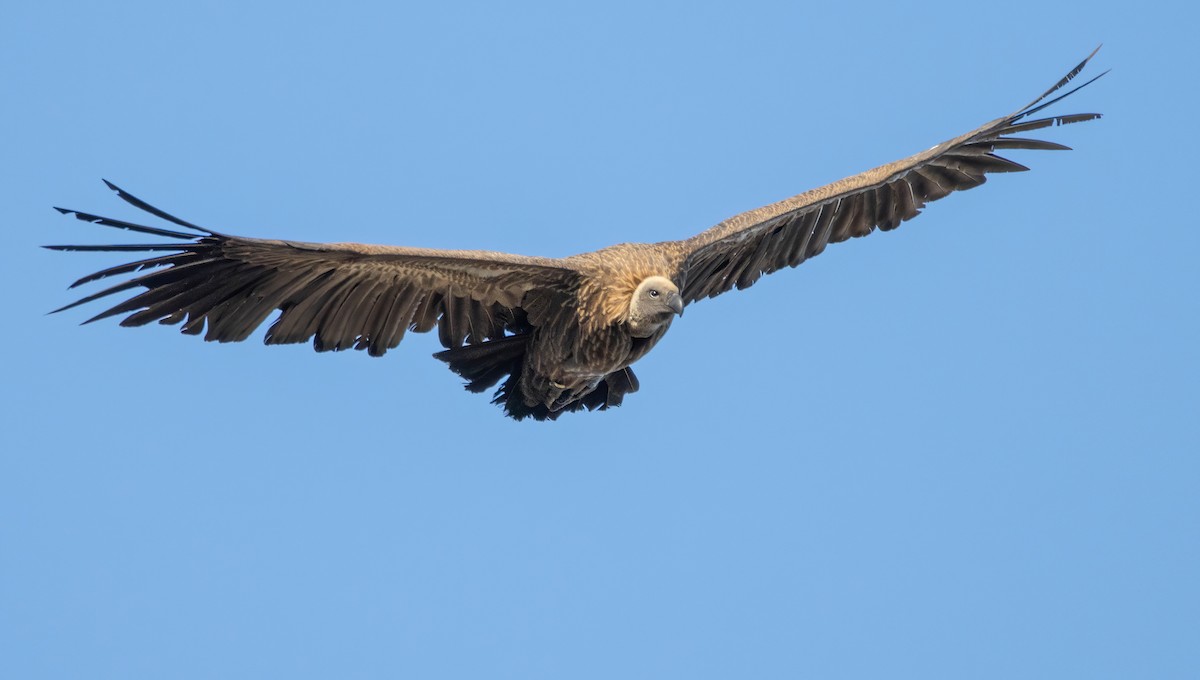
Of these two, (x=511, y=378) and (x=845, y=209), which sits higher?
(x=845, y=209)

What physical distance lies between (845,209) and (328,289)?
18.5 feet

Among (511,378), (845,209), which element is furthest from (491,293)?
(845,209)

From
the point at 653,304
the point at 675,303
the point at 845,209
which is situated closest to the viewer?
the point at 675,303

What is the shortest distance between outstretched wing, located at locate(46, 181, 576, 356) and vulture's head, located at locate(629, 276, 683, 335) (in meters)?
0.69

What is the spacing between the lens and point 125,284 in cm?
1230

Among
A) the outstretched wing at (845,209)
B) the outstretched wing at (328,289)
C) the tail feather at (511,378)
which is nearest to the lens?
the outstretched wing at (328,289)

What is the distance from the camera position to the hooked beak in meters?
13.1

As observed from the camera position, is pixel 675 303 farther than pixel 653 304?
No

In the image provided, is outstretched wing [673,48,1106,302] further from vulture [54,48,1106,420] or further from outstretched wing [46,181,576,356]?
outstretched wing [46,181,576,356]

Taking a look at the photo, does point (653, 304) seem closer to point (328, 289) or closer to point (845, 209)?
point (328, 289)

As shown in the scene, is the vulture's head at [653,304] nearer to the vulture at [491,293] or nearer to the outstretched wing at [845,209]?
the vulture at [491,293]

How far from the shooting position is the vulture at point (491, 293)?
12.8 metres

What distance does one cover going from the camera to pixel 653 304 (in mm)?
13203

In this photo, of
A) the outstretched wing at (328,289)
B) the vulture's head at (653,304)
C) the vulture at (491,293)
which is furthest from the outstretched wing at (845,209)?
the outstretched wing at (328,289)
